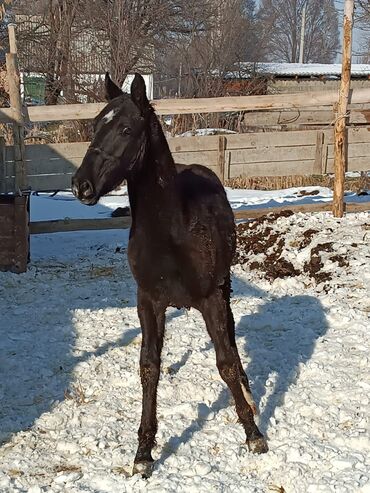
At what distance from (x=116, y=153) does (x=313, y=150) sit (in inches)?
371

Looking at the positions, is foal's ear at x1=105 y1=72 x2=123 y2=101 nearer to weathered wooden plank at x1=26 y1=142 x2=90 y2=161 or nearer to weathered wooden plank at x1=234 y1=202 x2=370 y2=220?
weathered wooden plank at x1=234 y1=202 x2=370 y2=220

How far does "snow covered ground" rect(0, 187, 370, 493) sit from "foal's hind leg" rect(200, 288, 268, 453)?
0.12 metres

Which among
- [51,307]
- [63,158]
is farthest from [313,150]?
[51,307]

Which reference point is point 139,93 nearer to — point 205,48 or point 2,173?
point 2,173

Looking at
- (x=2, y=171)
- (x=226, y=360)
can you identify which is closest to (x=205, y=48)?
(x=2, y=171)

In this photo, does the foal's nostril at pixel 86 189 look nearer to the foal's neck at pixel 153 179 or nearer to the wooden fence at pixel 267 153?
the foal's neck at pixel 153 179

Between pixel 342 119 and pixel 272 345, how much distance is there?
416 centimetres

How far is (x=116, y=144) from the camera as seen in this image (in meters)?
3.02

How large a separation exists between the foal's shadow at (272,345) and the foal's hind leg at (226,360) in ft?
0.80

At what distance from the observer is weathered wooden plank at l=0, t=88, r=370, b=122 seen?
7773 millimetres

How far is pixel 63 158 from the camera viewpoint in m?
9.43

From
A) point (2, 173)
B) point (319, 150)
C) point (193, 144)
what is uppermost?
point (193, 144)

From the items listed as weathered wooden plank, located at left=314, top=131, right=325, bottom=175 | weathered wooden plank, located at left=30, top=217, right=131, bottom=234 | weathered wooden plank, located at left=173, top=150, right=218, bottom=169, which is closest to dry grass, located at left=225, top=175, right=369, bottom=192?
weathered wooden plank, located at left=314, top=131, right=325, bottom=175

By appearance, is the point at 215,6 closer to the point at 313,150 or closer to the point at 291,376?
the point at 313,150
